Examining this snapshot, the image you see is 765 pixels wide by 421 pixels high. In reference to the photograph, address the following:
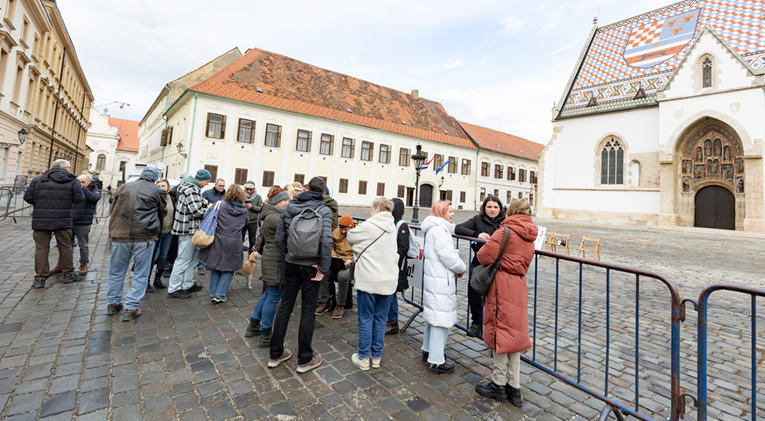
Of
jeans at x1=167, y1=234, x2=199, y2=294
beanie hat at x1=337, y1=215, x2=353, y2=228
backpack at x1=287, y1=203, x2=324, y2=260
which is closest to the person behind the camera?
backpack at x1=287, y1=203, x2=324, y2=260

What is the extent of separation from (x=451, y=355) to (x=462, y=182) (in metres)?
36.2

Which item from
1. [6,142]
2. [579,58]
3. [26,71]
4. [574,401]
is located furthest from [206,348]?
[579,58]

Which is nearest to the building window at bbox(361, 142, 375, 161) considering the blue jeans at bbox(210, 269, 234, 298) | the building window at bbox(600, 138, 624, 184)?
the building window at bbox(600, 138, 624, 184)

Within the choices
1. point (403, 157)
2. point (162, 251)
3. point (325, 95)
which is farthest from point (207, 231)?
point (403, 157)

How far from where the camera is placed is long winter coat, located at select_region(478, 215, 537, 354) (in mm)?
2676

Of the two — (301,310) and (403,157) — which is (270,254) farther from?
(403,157)

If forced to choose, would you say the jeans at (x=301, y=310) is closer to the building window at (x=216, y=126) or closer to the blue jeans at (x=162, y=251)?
the blue jeans at (x=162, y=251)

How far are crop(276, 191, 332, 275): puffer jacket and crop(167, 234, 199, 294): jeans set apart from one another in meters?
2.71

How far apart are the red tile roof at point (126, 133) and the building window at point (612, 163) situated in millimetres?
75350

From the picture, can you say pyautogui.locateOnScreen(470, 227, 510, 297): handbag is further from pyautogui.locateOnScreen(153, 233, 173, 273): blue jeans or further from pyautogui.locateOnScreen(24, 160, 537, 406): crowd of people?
pyautogui.locateOnScreen(153, 233, 173, 273): blue jeans

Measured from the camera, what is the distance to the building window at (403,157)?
3344 centimetres

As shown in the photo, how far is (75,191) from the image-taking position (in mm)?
5145

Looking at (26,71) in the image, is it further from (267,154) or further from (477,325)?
(477,325)

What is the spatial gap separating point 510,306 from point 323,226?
6.01ft
